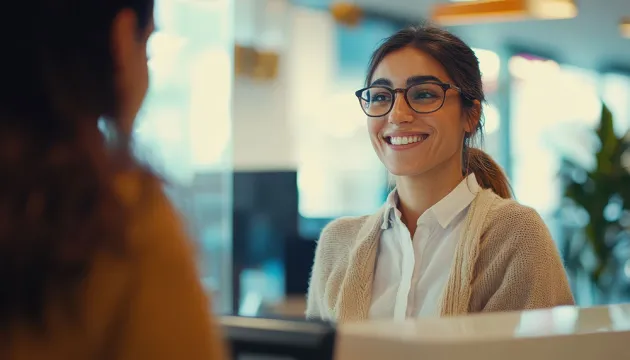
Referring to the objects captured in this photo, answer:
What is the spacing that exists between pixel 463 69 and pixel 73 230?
5.18 ft

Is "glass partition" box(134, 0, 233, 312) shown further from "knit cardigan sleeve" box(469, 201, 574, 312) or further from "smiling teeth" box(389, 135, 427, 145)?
"knit cardigan sleeve" box(469, 201, 574, 312)


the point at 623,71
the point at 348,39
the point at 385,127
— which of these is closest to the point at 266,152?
the point at 348,39

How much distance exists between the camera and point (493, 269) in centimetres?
183

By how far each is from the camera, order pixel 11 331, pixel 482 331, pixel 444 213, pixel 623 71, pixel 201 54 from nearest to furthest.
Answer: pixel 11 331
pixel 482 331
pixel 444 213
pixel 201 54
pixel 623 71

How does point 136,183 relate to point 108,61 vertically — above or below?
below

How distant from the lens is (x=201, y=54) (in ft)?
21.9

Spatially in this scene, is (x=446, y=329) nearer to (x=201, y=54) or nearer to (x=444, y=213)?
(x=444, y=213)

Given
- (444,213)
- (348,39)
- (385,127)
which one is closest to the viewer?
(444,213)

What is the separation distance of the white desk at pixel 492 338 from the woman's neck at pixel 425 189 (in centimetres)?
79

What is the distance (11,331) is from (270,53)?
6551 mm

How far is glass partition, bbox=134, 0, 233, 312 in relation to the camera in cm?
639

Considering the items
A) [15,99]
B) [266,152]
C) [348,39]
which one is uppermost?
[348,39]

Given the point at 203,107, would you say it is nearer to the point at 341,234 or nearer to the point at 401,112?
the point at 341,234

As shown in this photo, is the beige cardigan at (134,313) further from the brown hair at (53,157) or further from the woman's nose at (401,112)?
the woman's nose at (401,112)
